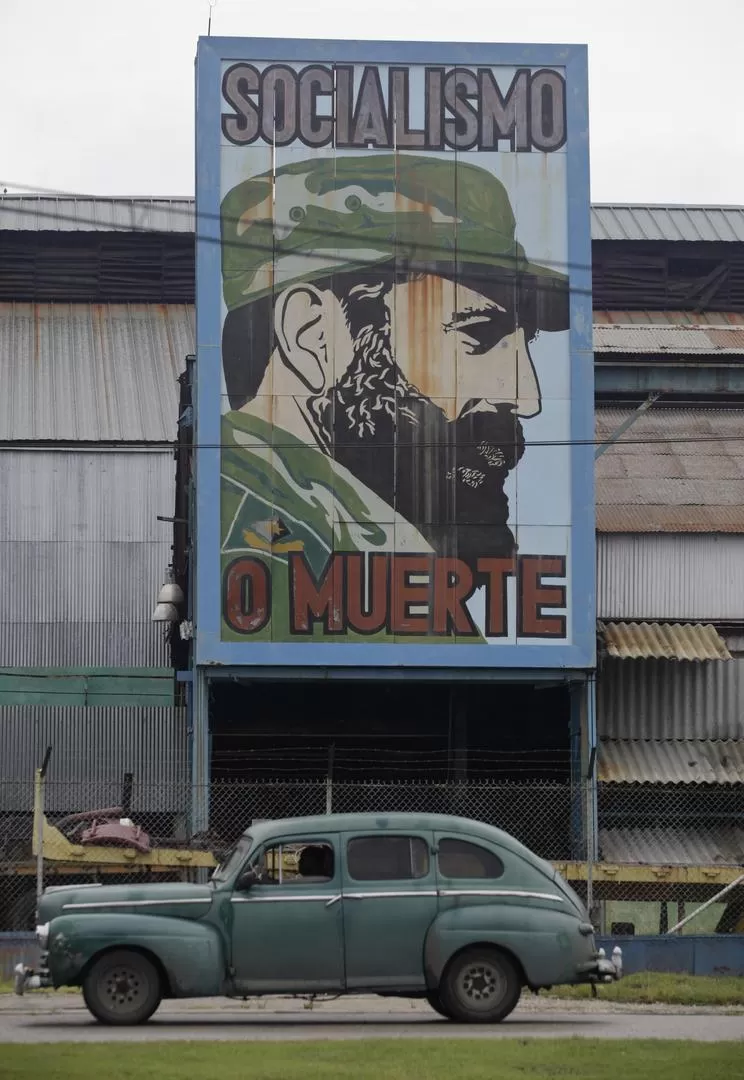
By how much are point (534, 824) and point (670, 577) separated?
5.22m

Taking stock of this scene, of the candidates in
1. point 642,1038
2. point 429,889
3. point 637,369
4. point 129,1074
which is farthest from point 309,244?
point 129,1074

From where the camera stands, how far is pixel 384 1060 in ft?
42.3

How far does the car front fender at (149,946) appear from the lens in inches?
612

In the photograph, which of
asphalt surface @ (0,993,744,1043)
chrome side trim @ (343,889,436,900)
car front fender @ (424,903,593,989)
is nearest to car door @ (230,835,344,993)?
chrome side trim @ (343,889,436,900)

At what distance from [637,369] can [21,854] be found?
1311 centimetres

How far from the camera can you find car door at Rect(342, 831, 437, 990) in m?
15.8

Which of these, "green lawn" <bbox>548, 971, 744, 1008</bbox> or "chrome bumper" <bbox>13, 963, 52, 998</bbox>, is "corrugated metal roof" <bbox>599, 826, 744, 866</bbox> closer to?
"green lawn" <bbox>548, 971, 744, 1008</bbox>

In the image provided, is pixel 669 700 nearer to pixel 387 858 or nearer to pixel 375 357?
pixel 375 357

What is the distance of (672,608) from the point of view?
3077cm

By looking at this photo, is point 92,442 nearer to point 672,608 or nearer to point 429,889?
point 672,608

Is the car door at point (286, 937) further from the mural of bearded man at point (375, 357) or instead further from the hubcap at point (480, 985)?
the mural of bearded man at point (375, 357)

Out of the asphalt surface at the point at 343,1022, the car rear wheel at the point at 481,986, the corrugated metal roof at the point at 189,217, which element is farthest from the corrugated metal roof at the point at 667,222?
the car rear wheel at the point at 481,986

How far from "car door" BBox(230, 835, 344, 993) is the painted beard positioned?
12377 millimetres

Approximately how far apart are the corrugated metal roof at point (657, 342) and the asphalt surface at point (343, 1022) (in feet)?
47.8
